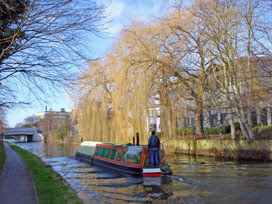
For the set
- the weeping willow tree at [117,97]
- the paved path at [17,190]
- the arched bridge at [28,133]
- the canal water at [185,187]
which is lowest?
the canal water at [185,187]

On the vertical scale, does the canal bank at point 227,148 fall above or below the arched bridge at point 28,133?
below

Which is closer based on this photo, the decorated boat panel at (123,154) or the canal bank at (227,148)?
the decorated boat panel at (123,154)

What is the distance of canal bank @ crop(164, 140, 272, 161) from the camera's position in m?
14.4

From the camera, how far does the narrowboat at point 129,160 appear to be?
1058 centimetres

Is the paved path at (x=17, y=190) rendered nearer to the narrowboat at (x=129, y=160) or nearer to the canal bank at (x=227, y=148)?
the narrowboat at (x=129, y=160)

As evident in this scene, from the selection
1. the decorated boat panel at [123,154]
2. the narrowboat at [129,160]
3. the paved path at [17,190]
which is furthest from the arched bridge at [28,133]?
the paved path at [17,190]

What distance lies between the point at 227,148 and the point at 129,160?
25.9 feet

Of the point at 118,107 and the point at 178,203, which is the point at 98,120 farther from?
the point at 178,203

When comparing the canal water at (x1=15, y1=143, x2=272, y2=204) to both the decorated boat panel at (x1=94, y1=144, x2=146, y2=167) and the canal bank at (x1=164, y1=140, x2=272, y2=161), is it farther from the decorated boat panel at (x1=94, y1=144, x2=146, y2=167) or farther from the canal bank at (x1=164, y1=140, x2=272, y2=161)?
the canal bank at (x1=164, y1=140, x2=272, y2=161)

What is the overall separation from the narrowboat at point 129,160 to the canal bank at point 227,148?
20.5 ft

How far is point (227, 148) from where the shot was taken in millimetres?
16562

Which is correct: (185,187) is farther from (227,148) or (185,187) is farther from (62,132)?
(62,132)

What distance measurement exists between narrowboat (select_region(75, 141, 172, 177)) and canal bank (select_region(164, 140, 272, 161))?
624 centimetres

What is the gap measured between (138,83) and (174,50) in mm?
3660
